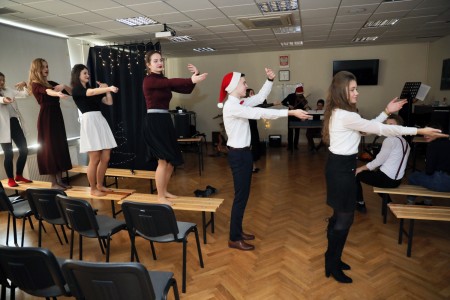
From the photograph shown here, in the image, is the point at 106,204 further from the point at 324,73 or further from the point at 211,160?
the point at 324,73

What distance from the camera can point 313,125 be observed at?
284 inches

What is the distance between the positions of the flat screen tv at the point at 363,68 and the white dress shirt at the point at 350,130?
6706 millimetres

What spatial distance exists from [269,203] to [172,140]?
187 cm

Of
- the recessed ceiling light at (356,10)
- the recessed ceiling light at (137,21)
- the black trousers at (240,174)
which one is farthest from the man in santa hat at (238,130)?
the recessed ceiling light at (137,21)

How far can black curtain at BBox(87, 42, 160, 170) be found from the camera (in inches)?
232

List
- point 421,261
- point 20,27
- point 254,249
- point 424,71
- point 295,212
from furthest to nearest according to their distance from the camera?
1. point 424,71
2. point 20,27
3. point 295,212
4. point 254,249
5. point 421,261

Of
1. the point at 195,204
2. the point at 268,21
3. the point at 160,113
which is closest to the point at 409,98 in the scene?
the point at 268,21

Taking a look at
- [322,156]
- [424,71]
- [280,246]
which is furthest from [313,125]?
[280,246]

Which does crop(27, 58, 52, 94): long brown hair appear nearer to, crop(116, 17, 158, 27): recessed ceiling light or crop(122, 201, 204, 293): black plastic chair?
crop(116, 17, 158, 27): recessed ceiling light

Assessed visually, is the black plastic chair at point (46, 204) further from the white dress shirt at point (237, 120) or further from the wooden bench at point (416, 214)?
the wooden bench at point (416, 214)

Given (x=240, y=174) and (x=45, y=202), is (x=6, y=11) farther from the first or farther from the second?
(x=240, y=174)

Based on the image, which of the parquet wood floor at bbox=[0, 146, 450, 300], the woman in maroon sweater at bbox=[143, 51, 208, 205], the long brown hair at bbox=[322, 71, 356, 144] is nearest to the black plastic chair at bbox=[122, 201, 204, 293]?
the parquet wood floor at bbox=[0, 146, 450, 300]

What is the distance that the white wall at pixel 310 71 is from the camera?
796 cm

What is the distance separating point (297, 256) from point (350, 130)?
135 cm
